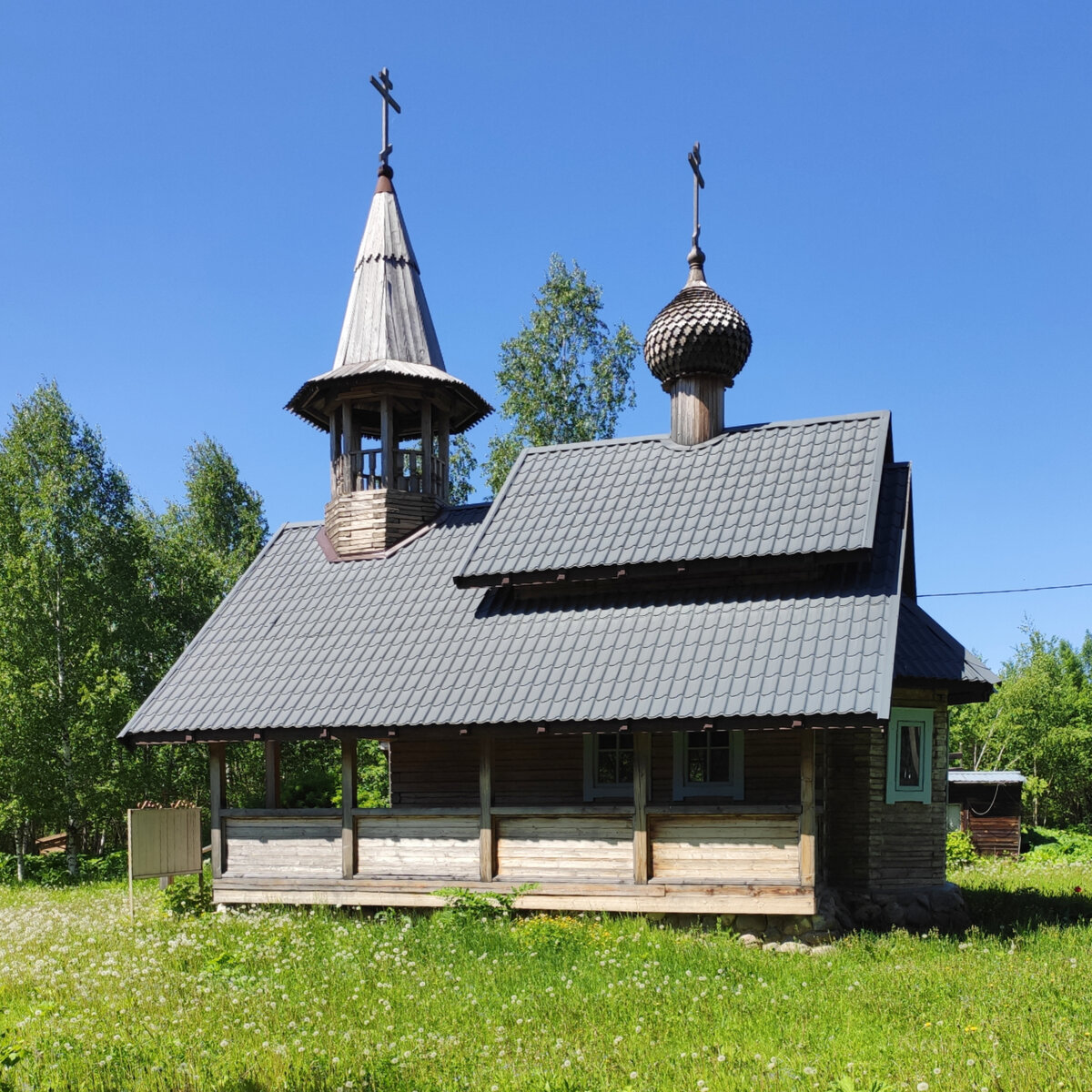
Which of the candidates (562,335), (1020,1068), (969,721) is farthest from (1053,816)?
(1020,1068)

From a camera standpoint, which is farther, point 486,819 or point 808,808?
point 486,819

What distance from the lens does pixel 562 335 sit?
92.0 feet

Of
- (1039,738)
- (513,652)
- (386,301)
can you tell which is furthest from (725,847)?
(1039,738)

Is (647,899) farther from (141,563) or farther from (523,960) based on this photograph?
(141,563)

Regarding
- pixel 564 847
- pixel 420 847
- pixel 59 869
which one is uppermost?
pixel 564 847

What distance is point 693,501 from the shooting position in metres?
14.6

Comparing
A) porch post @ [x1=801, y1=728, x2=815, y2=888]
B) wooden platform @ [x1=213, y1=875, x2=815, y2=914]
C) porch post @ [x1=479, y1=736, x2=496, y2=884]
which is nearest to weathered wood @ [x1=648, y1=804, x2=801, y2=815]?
porch post @ [x1=801, y1=728, x2=815, y2=888]

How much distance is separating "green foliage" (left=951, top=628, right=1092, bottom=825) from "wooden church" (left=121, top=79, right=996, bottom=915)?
24.2 m

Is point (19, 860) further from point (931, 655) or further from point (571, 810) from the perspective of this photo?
point (931, 655)

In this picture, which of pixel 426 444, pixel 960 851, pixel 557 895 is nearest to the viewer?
pixel 557 895

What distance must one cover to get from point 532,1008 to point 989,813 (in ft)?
69.7

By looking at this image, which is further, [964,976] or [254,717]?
[254,717]

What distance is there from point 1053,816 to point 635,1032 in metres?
36.3

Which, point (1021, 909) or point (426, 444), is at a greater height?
point (426, 444)
